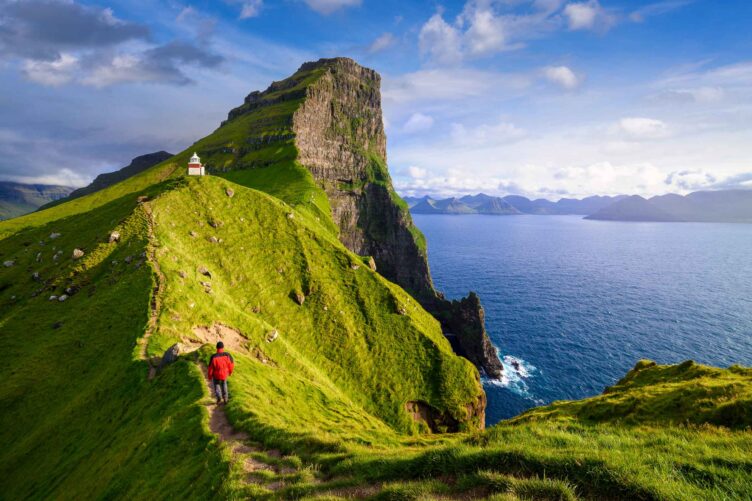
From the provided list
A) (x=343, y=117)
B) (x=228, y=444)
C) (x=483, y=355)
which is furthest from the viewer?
(x=343, y=117)

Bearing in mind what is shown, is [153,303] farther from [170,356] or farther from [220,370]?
[220,370]

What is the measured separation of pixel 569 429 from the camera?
17344 mm

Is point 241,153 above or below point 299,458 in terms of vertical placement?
above

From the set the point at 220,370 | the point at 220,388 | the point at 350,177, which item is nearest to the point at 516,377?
the point at 220,388

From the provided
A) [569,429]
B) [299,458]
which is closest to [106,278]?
[299,458]

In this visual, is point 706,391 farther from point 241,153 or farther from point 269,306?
point 241,153

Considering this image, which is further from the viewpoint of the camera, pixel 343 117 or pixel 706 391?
pixel 343 117

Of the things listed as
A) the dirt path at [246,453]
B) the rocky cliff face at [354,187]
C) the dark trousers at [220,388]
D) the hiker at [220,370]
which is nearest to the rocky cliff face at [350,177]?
the rocky cliff face at [354,187]

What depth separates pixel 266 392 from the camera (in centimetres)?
2692

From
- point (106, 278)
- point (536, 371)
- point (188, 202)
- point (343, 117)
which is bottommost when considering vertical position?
point (536, 371)

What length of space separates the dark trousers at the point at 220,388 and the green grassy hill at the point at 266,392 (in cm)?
96

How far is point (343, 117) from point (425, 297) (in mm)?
122505

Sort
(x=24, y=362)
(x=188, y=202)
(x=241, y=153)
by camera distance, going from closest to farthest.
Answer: (x=24, y=362), (x=188, y=202), (x=241, y=153)

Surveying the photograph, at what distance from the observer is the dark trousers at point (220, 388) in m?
21.0
